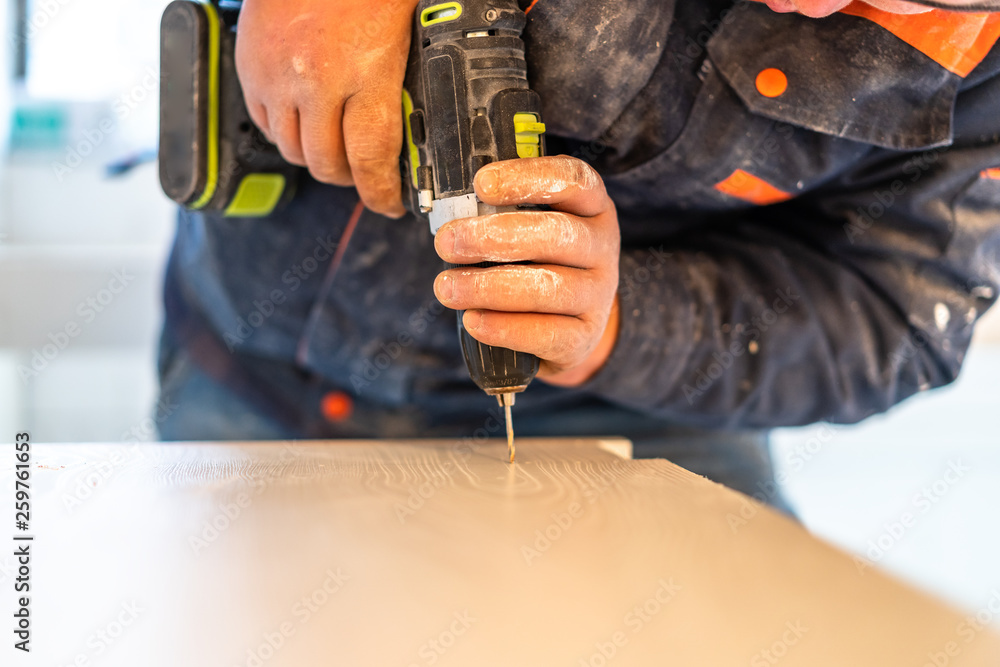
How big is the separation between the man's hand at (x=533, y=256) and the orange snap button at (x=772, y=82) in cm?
23

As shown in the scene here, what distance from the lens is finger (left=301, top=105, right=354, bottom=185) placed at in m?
0.63

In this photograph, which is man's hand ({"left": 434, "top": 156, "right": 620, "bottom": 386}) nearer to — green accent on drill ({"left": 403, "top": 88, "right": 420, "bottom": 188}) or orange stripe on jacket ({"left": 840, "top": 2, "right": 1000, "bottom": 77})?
green accent on drill ({"left": 403, "top": 88, "right": 420, "bottom": 188})

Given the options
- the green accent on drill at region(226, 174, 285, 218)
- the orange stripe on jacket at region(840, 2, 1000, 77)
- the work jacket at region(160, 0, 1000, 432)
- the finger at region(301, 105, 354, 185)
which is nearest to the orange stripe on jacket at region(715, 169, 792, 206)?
the work jacket at region(160, 0, 1000, 432)

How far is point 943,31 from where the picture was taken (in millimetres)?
645

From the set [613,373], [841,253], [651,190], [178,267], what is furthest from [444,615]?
[178,267]

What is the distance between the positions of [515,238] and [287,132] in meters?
0.28

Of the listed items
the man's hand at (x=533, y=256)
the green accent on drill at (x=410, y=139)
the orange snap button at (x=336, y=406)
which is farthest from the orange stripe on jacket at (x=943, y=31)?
the orange snap button at (x=336, y=406)

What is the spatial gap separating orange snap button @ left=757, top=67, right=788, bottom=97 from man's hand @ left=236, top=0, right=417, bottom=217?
1.19 ft

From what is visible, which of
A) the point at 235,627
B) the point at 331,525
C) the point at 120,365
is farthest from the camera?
the point at 120,365

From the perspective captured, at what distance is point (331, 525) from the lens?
20.7 inches

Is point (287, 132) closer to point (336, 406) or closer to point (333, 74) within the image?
point (333, 74)

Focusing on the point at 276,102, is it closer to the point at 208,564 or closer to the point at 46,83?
the point at 208,564

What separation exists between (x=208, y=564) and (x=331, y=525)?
0.09m

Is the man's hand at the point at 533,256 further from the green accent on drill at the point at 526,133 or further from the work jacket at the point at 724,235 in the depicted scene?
the work jacket at the point at 724,235
